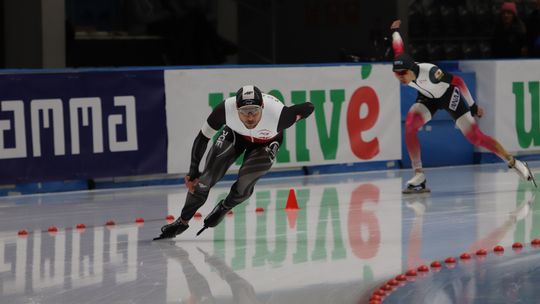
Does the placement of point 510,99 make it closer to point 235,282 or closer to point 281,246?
point 281,246

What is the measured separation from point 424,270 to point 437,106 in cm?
542

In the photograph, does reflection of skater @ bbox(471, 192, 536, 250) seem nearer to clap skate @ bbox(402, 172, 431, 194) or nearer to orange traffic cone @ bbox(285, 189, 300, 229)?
clap skate @ bbox(402, 172, 431, 194)

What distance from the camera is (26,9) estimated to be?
57.3ft

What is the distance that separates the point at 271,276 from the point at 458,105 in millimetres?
5868

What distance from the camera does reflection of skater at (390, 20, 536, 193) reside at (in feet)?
43.3

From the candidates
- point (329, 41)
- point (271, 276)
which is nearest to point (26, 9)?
point (329, 41)

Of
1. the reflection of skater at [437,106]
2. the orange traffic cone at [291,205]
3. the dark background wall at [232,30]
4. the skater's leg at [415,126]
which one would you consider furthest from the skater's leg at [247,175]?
the dark background wall at [232,30]

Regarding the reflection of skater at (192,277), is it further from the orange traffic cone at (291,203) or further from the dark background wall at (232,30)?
the dark background wall at (232,30)

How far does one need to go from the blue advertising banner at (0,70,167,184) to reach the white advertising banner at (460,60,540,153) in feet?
16.2

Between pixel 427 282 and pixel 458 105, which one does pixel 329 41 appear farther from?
pixel 427 282

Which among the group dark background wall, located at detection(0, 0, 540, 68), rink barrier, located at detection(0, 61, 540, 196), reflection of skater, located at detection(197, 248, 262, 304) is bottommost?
reflection of skater, located at detection(197, 248, 262, 304)

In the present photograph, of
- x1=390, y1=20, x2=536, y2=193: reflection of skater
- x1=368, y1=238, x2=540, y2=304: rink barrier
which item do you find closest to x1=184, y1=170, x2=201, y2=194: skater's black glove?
x1=368, y1=238, x2=540, y2=304: rink barrier

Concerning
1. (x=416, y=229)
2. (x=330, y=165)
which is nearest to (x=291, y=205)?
(x=416, y=229)

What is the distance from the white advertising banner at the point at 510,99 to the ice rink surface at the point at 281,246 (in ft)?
7.17
